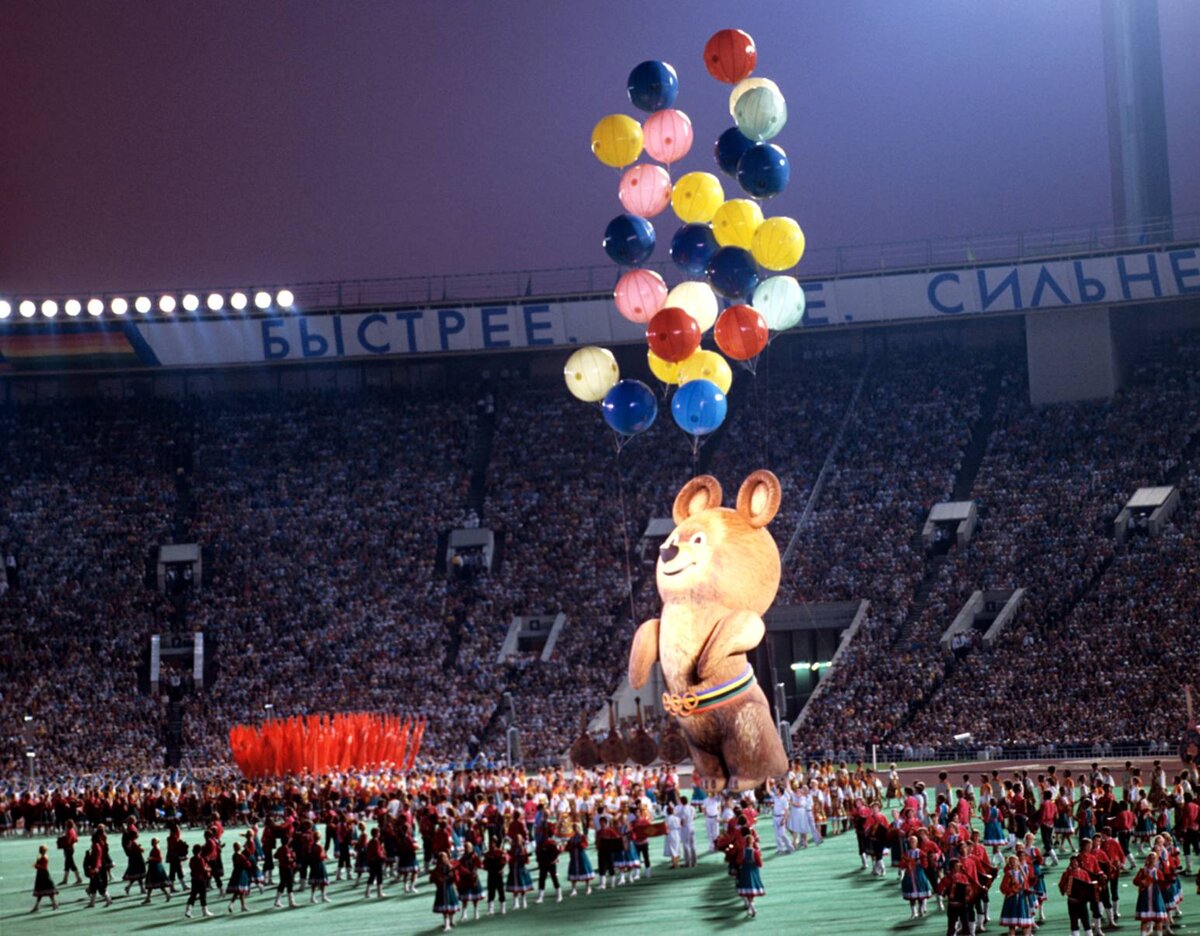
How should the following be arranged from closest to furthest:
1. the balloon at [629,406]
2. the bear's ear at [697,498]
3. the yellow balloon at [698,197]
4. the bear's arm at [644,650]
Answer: the balloon at [629,406]
the yellow balloon at [698,197]
the bear's ear at [697,498]
the bear's arm at [644,650]

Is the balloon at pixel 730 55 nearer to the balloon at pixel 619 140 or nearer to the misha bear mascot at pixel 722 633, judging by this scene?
the balloon at pixel 619 140

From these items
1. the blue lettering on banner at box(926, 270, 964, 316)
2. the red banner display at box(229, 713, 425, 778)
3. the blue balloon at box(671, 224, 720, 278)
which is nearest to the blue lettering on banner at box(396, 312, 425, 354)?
the blue lettering on banner at box(926, 270, 964, 316)

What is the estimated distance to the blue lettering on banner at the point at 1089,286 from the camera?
52.3 metres

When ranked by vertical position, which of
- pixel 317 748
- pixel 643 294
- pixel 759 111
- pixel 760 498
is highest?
pixel 759 111

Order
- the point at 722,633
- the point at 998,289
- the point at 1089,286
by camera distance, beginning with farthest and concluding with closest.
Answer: the point at 998,289, the point at 1089,286, the point at 722,633

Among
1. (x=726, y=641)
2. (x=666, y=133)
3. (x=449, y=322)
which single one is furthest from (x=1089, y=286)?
(x=726, y=641)

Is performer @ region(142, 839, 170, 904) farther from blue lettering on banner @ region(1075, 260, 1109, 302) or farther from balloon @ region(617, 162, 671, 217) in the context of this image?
blue lettering on banner @ region(1075, 260, 1109, 302)

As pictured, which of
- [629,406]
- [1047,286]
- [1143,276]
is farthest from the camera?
[1047,286]

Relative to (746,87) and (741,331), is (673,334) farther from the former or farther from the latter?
(746,87)

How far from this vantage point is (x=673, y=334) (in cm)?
2836

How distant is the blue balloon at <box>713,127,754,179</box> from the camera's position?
29078 millimetres

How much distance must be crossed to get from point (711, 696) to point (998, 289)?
27.4 metres

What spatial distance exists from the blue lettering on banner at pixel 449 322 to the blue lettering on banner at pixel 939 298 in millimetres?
15352

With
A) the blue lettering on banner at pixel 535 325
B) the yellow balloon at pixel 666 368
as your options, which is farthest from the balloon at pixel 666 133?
the blue lettering on banner at pixel 535 325
